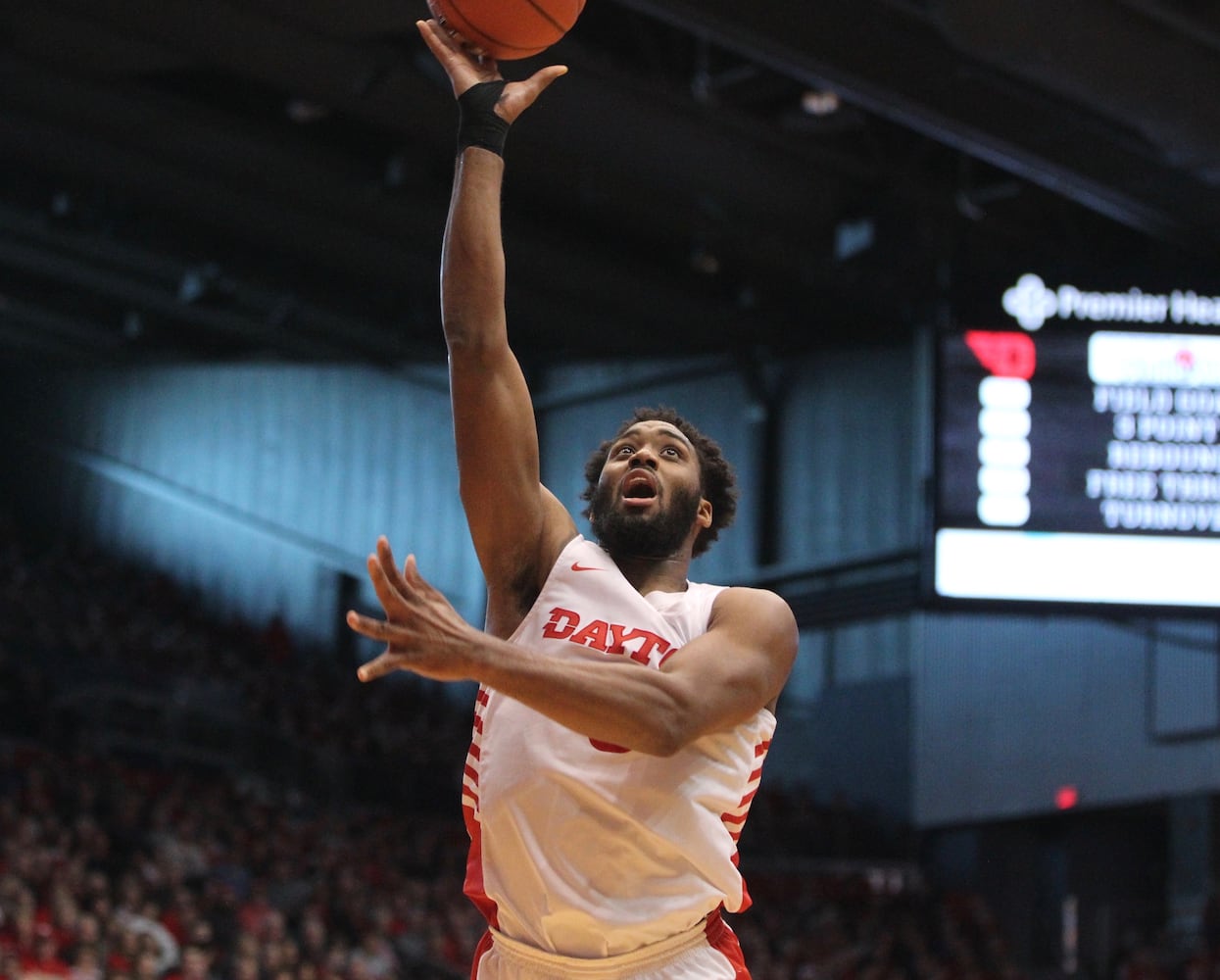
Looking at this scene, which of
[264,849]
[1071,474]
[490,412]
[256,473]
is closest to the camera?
[490,412]

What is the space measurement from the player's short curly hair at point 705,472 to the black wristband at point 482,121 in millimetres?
653

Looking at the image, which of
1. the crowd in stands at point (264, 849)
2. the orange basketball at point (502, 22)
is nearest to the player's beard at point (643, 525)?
the orange basketball at point (502, 22)

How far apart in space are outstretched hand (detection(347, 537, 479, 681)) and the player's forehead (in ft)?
3.01

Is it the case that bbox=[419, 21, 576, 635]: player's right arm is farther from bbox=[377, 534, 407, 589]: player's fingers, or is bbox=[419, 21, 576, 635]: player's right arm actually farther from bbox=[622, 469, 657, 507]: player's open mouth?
bbox=[377, 534, 407, 589]: player's fingers

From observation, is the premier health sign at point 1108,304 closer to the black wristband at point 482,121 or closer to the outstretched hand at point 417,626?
the black wristband at point 482,121

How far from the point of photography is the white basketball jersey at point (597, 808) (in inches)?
117

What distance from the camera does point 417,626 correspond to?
251cm

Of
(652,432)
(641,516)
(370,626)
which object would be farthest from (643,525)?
(370,626)

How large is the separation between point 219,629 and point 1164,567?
1516cm

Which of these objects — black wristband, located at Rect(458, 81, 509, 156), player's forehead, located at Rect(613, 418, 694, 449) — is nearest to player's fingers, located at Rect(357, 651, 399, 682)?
player's forehead, located at Rect(613, 418, 694, 449)

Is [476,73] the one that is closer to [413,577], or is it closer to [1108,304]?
[413,577]

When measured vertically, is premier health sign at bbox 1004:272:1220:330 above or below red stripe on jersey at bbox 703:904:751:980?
above

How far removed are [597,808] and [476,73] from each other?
1.55 metres

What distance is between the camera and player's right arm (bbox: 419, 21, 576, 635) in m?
3.10
